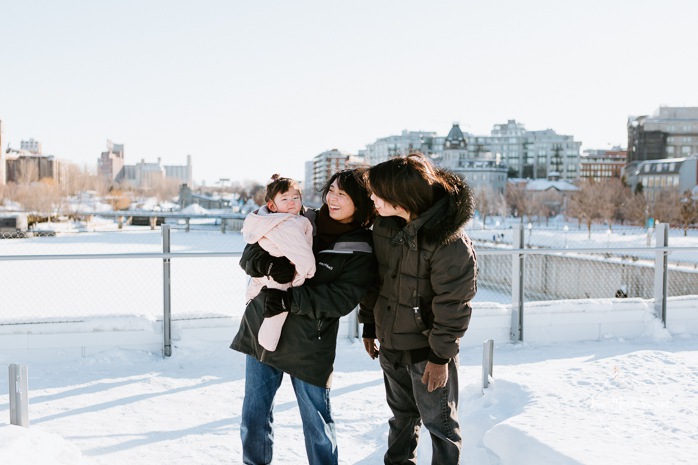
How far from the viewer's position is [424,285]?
302cm

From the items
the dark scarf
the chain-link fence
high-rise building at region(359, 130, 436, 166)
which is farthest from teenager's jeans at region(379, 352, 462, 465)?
high-rise building at region(359, 130, 436, 166)

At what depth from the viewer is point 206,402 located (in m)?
4.81

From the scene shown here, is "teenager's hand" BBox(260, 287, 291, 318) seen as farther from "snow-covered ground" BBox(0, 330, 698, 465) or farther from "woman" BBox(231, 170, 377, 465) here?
"snow-covered ground" BBox(0, 330, 698, 465)

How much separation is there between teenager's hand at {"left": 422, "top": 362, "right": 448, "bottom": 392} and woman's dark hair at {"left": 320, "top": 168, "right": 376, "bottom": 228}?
2.67ft

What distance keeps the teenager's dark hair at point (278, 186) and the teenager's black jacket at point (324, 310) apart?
28 cm

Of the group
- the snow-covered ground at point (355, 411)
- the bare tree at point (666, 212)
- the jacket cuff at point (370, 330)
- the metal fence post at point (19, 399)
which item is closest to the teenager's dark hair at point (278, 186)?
the jacket cuff at point (370, 330)

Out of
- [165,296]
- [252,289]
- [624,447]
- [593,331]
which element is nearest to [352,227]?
[252,289]

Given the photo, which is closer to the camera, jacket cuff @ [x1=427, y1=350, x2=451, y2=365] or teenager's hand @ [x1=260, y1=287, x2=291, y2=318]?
jacket cuff @ [x1=427, y1=350, x2=451, y2=365]

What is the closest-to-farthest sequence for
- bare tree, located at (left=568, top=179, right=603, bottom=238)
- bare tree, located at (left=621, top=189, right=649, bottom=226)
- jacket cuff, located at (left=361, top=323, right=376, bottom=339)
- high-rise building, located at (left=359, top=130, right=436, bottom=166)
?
jacket cuff, located at (left=361, top=323, right=376, bottom=339)
bare tree, located at (left=621, top=189, right=649, bottom=226)
bare tree, located at (left=568, top=179, right=603, bottom=238)
high-rise building, located at (left=359, top=130, right=436, bottom=166)

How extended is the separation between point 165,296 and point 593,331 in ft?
15.0

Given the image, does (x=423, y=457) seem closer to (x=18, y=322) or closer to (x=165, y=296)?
(x=165, y=296)

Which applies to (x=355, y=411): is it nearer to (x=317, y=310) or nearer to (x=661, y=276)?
(x=317, y=310)

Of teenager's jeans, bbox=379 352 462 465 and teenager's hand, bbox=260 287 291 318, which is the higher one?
teenager's hand, bbox=260 287 291 318

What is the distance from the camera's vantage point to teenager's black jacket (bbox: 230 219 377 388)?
10.1 ft
